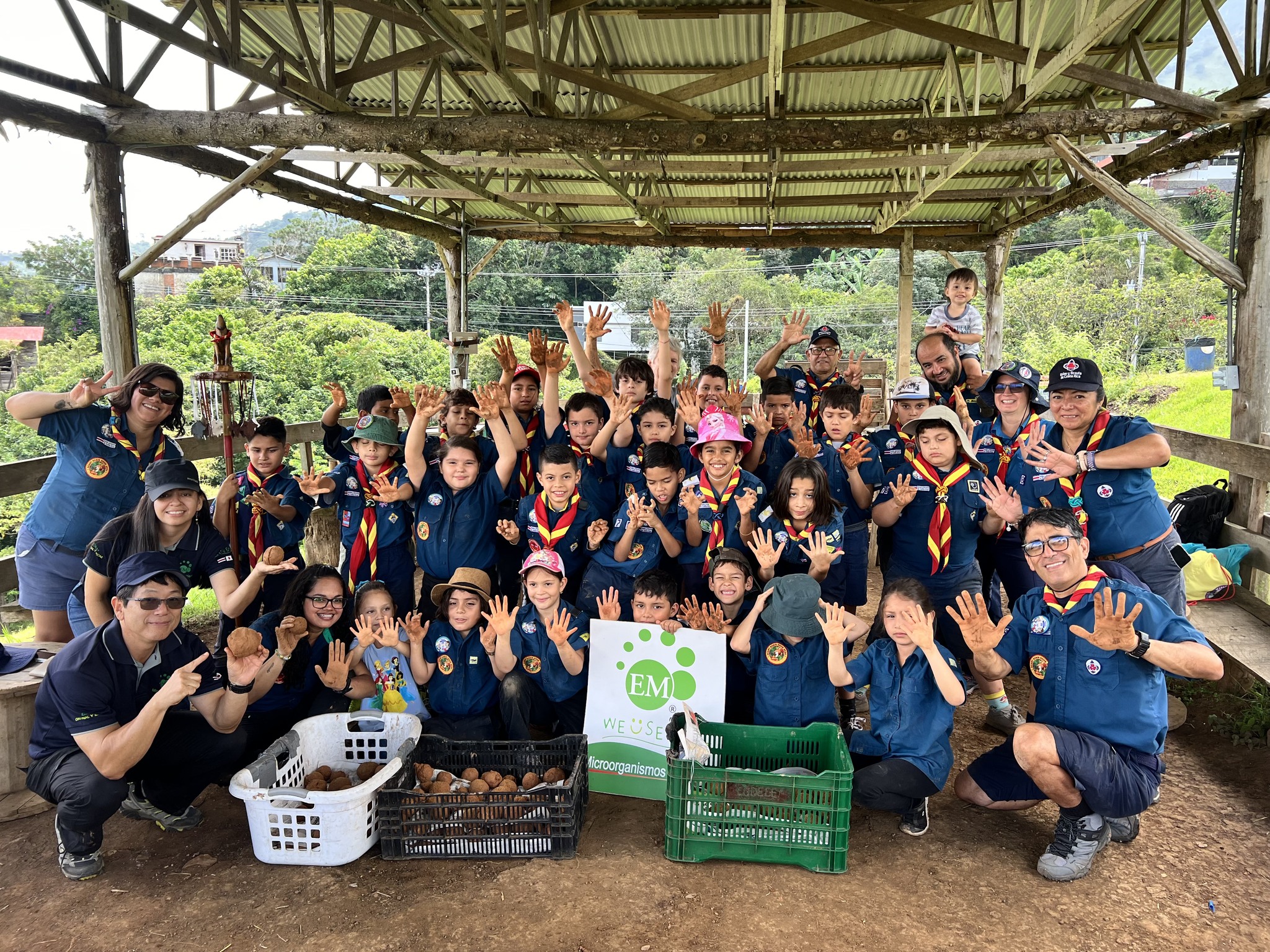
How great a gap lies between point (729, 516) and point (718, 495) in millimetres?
113

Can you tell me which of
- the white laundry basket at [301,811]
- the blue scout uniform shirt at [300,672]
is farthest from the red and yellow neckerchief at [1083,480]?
the blue scout uniform shirt at [300,672]

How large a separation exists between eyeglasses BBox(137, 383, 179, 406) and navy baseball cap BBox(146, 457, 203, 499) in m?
0.58

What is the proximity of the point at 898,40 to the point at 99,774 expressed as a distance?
6.34 metres

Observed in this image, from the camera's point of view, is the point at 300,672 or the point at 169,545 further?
the point at 300,672

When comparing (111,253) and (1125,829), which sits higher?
(111,253)

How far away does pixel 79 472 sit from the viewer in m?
3.87

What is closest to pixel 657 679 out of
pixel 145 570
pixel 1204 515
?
pixel 145 570

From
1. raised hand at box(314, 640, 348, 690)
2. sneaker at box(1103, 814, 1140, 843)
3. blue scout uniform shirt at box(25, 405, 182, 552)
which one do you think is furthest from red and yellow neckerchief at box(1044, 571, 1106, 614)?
blue scout uniform shirt at box(25, 405, 182, 552)

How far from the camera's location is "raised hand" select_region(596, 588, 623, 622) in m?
3.58

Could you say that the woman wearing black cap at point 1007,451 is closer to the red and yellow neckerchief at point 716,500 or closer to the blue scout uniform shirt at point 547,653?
the red and yellow neckerchief at point 716,500

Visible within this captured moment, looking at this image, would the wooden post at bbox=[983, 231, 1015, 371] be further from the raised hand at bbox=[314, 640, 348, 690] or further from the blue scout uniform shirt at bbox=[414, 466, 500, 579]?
the raised hand at bbox=[314, 640, 348, 690]

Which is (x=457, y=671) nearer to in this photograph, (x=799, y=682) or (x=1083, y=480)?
(x=799, y=682)

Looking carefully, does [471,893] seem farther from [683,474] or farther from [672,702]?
[683,474]

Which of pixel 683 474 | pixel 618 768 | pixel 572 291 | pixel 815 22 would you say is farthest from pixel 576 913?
pixel 572 291
